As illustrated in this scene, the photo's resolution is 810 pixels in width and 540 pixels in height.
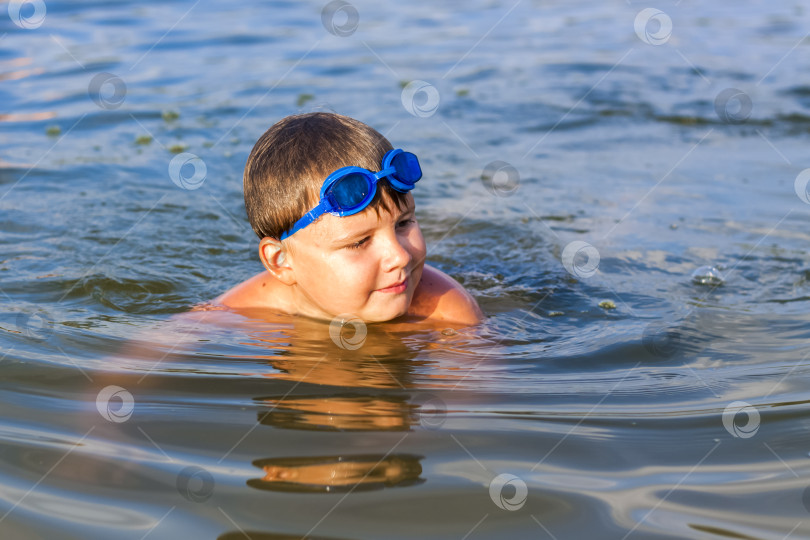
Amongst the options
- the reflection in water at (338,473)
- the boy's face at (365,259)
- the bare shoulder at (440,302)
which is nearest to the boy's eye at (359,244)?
the boy's face at (365,259)

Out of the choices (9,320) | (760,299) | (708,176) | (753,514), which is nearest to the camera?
(753,514)

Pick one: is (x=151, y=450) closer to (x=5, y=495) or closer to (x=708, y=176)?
(x=5, y=495)

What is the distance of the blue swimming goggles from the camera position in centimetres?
396

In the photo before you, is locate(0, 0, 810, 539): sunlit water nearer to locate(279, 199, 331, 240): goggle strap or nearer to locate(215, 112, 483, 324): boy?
locate(215, 112, 483, 324): boy

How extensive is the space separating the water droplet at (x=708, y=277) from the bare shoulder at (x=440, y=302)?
1.44 metres

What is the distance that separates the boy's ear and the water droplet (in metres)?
2.43

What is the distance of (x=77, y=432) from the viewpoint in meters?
3.30

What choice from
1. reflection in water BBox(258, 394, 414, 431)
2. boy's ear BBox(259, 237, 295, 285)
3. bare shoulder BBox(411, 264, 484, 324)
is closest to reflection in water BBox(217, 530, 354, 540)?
reflection in water BBox(258, 394, 414, 431)

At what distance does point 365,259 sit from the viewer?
13.4 ft

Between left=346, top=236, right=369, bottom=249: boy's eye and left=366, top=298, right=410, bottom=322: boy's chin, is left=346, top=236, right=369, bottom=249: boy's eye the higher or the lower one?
the higher one

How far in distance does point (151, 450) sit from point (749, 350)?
9.02 feet

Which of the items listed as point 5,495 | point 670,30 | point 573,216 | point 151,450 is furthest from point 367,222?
point 670,30

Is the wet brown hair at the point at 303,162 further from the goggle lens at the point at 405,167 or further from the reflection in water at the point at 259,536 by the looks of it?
the reflection in water at the point at 259,536

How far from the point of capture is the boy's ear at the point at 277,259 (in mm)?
4500
